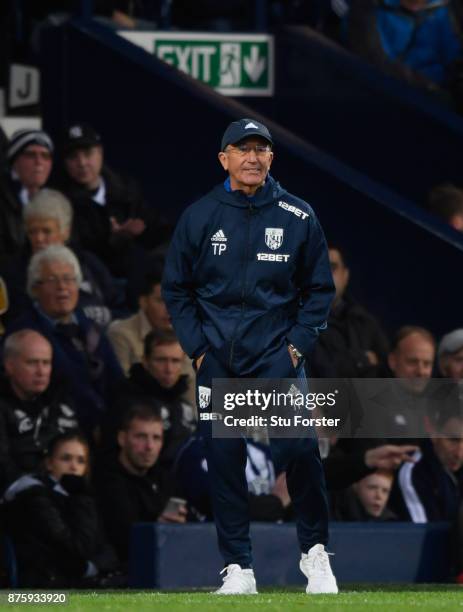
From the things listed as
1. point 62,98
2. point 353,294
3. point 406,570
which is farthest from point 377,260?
point 406,570

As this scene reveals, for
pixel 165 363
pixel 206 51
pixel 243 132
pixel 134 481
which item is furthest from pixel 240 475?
pixel 206 51

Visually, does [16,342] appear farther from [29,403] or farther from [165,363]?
[165,363]

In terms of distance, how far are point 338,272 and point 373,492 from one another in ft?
6.16

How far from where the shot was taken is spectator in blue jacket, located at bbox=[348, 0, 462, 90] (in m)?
17.1

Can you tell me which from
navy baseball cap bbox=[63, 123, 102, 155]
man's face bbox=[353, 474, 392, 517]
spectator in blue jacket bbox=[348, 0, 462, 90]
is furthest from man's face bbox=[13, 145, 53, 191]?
spectator in blue jacket bbox=[348, 0, 462, 90]

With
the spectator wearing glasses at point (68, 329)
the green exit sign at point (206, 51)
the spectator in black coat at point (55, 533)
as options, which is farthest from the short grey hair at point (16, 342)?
the green exit sign at point (206, 51)

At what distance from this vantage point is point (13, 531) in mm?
11875

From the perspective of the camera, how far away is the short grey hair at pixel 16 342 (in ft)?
41.9

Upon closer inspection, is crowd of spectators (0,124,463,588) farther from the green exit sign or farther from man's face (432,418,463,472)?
the green exit sign

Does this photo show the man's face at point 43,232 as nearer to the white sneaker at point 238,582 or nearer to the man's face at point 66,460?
the man's face at point 66,460

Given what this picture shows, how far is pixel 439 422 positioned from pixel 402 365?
506 millimetres

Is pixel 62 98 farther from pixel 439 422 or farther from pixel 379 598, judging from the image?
pixel 379 598

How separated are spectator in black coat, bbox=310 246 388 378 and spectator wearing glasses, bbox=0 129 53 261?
1.92 metres

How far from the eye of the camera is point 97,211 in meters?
14.9
